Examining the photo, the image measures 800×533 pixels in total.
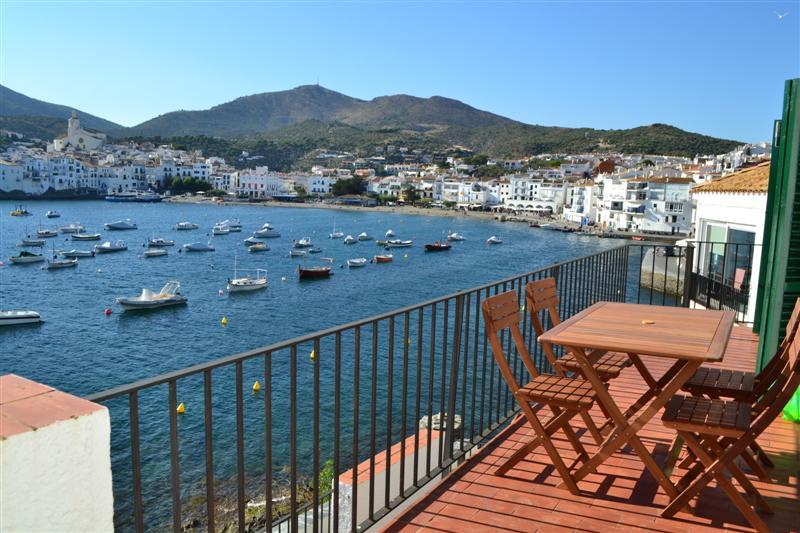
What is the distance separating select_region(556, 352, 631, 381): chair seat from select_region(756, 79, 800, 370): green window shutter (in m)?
1.22

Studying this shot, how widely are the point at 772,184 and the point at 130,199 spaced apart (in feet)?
475

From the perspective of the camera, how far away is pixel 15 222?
91.3 meters

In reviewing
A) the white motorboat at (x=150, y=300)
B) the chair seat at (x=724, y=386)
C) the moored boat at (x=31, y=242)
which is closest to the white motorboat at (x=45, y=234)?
the moored boat at (x=31, y=242)

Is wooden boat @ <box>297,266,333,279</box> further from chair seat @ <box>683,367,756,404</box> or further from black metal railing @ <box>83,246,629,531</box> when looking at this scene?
chair seat @ <box>683,367,756,404</box>

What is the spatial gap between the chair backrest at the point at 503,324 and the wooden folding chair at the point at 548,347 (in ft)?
0.80

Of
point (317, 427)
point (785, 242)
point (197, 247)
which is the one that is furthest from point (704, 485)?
point (197, 247)

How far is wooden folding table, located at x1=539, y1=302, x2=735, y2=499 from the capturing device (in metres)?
3.14

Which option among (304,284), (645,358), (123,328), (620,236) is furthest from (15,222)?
(645,358)

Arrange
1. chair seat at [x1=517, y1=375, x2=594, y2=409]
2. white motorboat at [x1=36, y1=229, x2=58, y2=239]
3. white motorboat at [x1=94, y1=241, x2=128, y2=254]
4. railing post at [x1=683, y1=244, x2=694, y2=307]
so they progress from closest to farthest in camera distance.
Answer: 1. chair seat at [x1=517, y1=375, x2=594, y2=409]
2. railing post at [x1=683, y1=244, x2=694, y2=307]
3. white motorboat at [x1=94, y1=241, x2=128, y2=254]
4. white motorboat at [x1=36, y1=229, x2=58, y2=239]

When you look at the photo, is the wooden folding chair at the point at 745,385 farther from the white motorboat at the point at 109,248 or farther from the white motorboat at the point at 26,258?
the white motorboat at the point at 109,248

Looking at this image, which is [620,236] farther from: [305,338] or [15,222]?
[305,338]

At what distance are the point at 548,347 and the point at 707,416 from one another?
1.26 meters

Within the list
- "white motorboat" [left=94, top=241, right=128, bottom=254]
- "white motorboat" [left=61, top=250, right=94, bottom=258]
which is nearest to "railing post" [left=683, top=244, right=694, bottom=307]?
"white motorboat" [left=61, top=250, right=94, bottom=258]

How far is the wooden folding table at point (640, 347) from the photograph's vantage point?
3.14m
